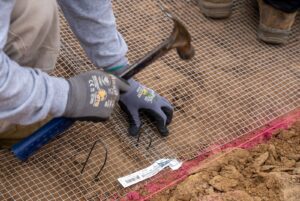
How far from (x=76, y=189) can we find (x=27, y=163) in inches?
8.2

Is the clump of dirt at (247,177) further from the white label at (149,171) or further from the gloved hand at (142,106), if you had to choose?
the gloved hand at (142,106)

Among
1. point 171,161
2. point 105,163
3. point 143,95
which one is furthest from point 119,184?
point 143,95

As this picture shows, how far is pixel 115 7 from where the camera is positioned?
2580 mm

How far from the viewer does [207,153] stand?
202 centimetres

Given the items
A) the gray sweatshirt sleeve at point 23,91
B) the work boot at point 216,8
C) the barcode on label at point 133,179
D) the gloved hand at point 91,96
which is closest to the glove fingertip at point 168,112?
the barcode on label at point 133,179

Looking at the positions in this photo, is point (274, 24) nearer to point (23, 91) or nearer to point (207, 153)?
point (207, 153)

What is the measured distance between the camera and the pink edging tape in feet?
6.05

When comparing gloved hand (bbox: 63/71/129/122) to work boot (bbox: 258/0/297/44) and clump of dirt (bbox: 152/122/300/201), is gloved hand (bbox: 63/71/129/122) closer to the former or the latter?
clump of dirt (bbox: 152/122/300/201)

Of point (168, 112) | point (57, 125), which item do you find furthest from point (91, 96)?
point (168, 112)

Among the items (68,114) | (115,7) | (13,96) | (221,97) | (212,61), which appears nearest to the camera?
(13,96)

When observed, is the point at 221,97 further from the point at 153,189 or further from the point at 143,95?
the point at 153,189

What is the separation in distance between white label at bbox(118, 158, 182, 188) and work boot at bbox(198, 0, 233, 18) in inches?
38.7

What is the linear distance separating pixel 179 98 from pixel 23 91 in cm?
93

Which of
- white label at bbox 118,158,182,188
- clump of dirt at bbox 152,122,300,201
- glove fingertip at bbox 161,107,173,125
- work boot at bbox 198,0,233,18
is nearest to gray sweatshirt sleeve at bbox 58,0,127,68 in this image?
glove fingertip at bbox 161,107,173,125
